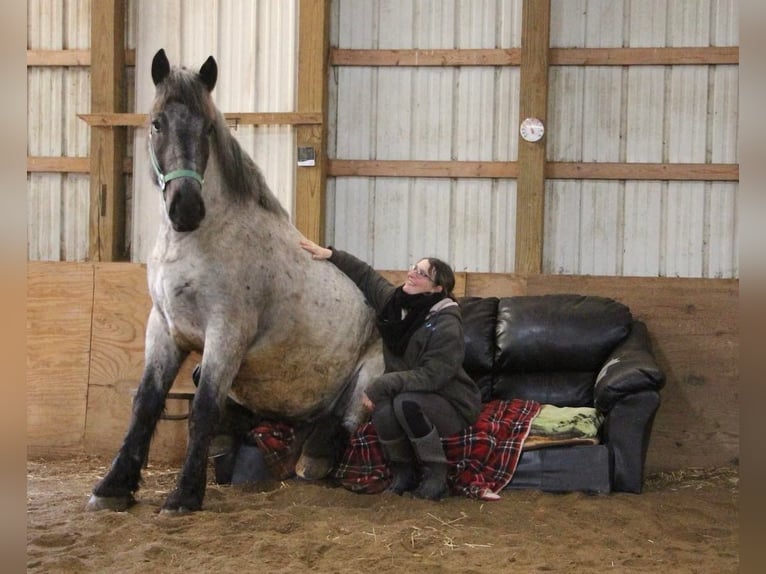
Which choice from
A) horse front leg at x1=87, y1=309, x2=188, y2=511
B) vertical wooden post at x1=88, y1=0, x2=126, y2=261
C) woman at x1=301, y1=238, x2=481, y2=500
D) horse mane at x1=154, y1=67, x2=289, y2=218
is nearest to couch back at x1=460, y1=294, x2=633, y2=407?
woman at x1=301, y1=238, x2=481, y2=500

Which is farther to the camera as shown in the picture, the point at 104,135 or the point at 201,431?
the point at 104,135

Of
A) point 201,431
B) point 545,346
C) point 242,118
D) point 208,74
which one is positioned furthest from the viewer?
point 242,118

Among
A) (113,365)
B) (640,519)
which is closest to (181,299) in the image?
(113,365)

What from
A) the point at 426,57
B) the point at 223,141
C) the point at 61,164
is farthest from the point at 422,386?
the point at 61,164

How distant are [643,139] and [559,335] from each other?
257 cm

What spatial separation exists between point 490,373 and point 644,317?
3.32 feet

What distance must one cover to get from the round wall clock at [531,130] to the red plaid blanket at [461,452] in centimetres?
264

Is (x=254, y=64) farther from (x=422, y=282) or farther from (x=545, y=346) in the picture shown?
(x=545, y=346)

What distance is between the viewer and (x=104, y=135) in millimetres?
6195

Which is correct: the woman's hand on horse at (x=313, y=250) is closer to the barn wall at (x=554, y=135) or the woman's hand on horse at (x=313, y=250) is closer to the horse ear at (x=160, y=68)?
the horse ear at (x=160, y=68)

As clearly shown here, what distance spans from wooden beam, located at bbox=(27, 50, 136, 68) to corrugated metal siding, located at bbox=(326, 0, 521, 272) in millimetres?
1606

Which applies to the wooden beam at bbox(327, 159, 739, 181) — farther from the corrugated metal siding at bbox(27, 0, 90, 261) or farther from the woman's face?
the woman's face

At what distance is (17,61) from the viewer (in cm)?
52

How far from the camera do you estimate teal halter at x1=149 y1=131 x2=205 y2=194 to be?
3273mm
